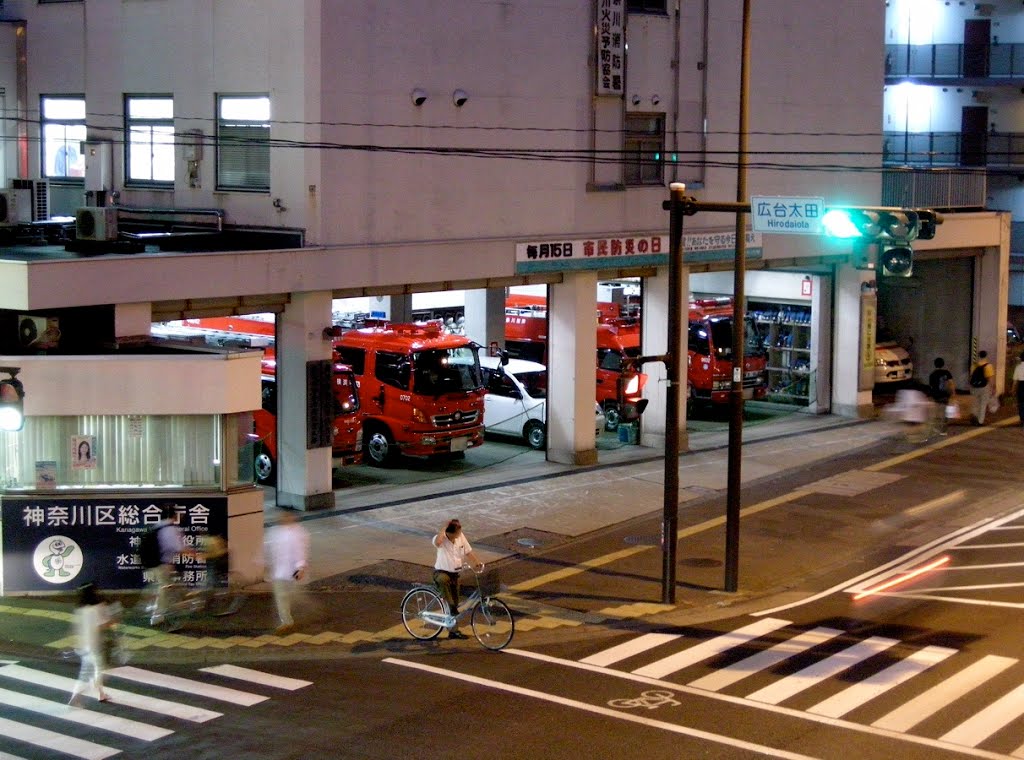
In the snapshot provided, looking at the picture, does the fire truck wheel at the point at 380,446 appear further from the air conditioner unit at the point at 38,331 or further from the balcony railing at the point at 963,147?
the balcony railing at the point at 963,147

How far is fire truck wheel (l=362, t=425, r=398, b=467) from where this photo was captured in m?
29.0

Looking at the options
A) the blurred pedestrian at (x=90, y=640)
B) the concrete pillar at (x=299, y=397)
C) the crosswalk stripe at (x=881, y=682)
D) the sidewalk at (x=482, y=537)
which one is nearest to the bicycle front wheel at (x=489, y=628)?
the sidewalk at (x=482, y=537)

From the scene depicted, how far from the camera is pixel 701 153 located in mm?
30844

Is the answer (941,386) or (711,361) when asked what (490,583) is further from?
(941,386)

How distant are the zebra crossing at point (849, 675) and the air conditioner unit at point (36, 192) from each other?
1548cm

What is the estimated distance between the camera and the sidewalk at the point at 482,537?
1755cm

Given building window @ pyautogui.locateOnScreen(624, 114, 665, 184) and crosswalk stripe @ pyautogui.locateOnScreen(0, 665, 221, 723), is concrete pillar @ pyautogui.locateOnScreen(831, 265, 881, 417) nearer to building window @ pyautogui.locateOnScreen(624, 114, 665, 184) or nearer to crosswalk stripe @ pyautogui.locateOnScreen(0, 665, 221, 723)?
building window @ pyautogui.locateOnScreen(624, 114, 665, 184)

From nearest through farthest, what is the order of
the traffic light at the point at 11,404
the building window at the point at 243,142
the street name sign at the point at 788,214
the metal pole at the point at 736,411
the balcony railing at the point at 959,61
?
the traffic light at the point at 11,404 < the street name sign at the point at 788,214 < the metal pole at the point at 736,411 < the building window at the point at 243,142 < the balcony railing at the point at 959,61

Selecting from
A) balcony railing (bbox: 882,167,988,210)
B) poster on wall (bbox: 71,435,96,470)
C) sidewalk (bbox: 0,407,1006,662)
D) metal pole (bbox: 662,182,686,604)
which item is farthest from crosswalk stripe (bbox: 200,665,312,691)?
balcony railing (bbox: 882,167,988,210)

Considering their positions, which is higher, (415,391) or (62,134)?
(62,134)

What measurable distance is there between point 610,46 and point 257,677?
16922mm

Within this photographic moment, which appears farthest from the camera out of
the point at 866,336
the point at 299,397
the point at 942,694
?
the point at 866,336

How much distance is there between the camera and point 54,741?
13570 millimetres

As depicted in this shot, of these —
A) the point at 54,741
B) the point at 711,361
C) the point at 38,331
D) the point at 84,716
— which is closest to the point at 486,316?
the point at 711,361
